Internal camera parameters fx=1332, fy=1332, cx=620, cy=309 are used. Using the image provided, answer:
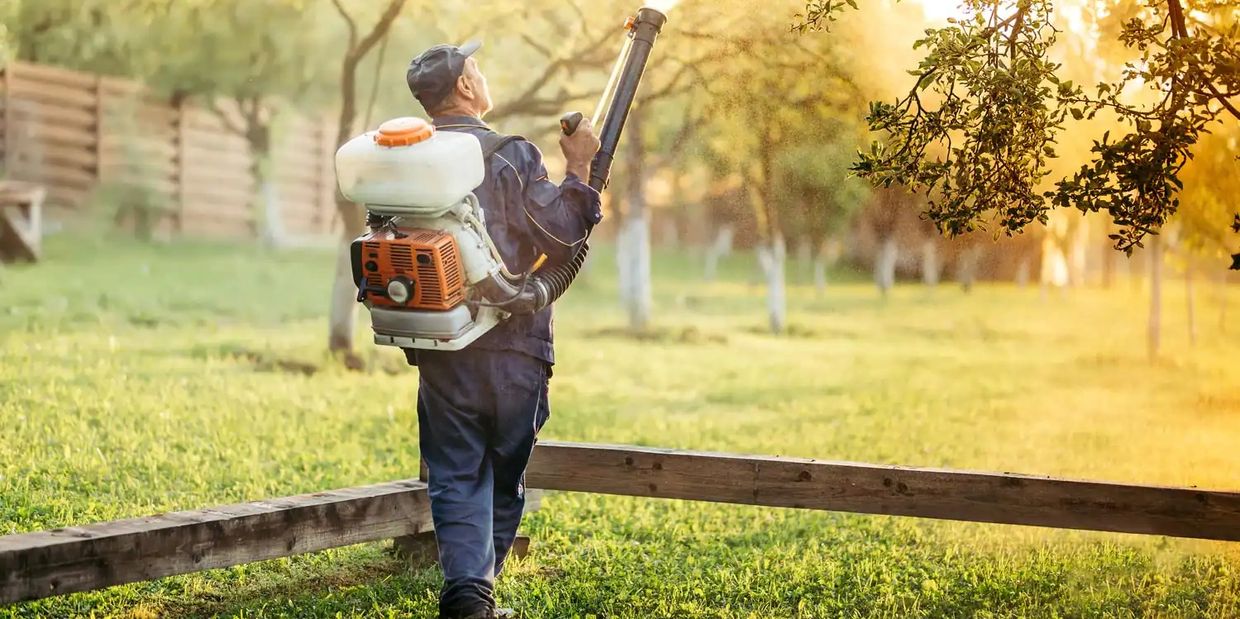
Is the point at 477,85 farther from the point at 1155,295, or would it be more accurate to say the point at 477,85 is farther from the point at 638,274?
the point at 1155,295

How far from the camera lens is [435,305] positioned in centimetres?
396

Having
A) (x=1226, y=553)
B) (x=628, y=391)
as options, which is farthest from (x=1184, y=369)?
(x=1226, y=553)

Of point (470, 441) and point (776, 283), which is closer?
point (470, 441)

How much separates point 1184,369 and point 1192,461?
6.33 m

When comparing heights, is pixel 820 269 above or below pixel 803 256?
below

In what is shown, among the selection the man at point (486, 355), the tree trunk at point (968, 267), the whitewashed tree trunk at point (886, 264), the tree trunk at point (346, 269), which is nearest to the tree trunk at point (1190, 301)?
the whitewashed tree trunk at point (886, 264)

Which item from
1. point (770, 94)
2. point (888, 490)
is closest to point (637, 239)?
point (770, 94)

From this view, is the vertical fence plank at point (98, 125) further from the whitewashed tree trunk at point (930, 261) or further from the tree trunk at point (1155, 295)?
the whitewashed tree trunk at point (930, 261)

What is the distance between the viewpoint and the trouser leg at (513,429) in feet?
14.0

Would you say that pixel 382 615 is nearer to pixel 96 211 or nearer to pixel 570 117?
pixel 570 117

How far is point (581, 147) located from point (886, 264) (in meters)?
26.0

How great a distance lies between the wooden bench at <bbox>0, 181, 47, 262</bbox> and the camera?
14.6m

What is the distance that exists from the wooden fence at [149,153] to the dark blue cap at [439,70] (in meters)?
13.6

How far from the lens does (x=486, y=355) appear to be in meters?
4.24
